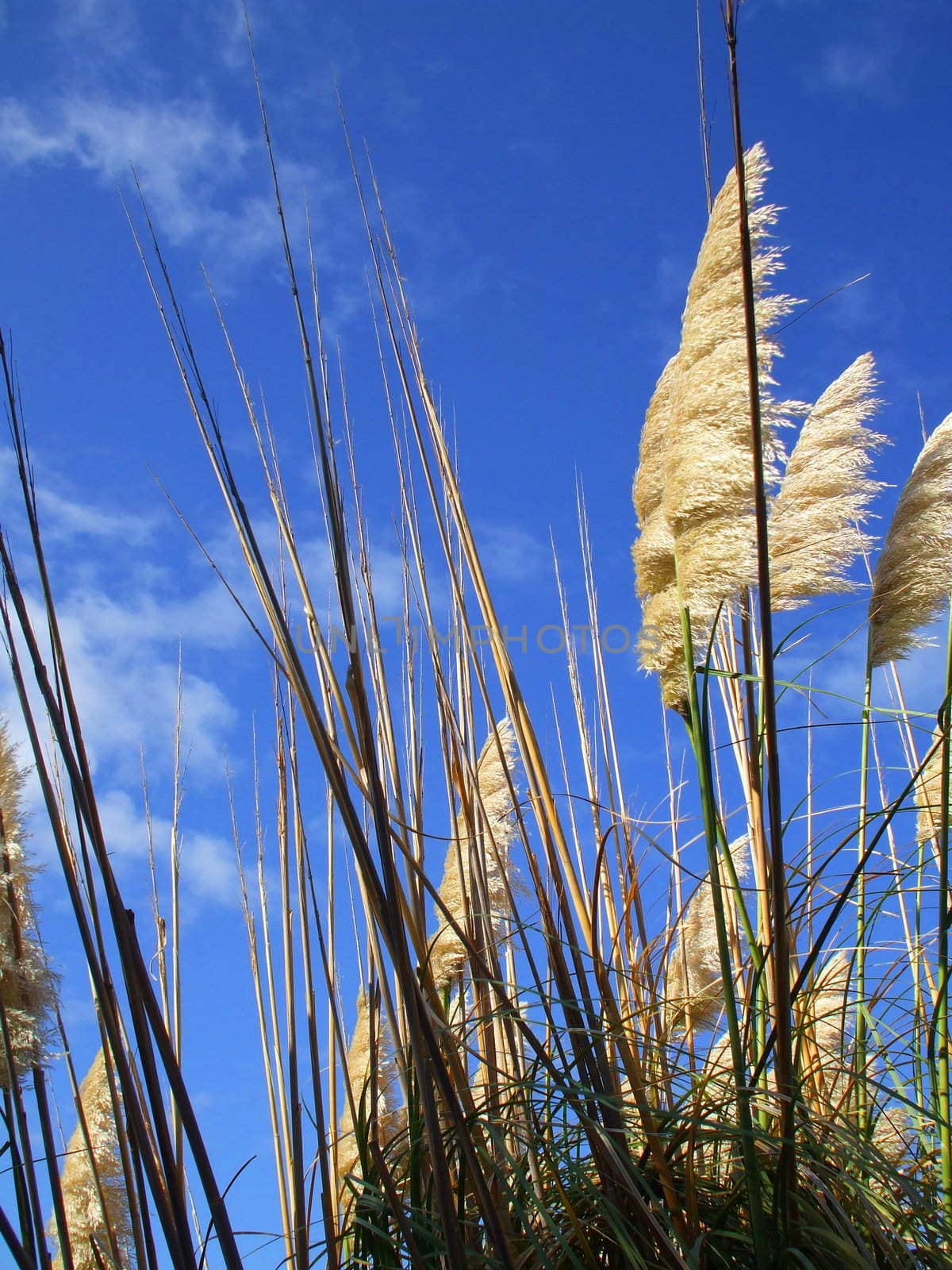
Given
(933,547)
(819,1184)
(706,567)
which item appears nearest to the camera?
(819,1184)

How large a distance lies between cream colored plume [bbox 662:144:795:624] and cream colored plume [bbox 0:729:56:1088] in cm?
136

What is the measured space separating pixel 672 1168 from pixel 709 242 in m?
1.45

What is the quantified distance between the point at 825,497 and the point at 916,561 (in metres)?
0.28

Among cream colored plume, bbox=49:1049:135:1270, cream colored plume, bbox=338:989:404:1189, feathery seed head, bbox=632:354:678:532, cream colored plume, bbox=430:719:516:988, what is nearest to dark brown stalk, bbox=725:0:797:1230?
feathery seed head, bbox=632:354:678:532

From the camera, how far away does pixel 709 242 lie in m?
1.67

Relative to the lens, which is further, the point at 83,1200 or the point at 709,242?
the point at 83,1200

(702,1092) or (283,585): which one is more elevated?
(283,585)

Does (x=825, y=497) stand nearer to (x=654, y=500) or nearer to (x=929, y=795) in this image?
(x=654, y=500)

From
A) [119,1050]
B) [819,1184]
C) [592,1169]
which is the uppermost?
[119,1050]

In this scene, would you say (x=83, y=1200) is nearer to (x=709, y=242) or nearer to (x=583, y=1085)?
(x=583, y=1085)

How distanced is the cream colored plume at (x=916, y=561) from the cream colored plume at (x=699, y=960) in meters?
0.61

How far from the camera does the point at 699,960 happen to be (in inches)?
105

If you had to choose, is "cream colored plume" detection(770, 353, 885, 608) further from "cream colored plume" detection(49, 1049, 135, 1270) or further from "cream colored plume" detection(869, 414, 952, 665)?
"cream colored plume" detection(49, 1049, 135, 1270)

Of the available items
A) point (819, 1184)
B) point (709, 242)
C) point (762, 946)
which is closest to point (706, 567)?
point (709, 242)
